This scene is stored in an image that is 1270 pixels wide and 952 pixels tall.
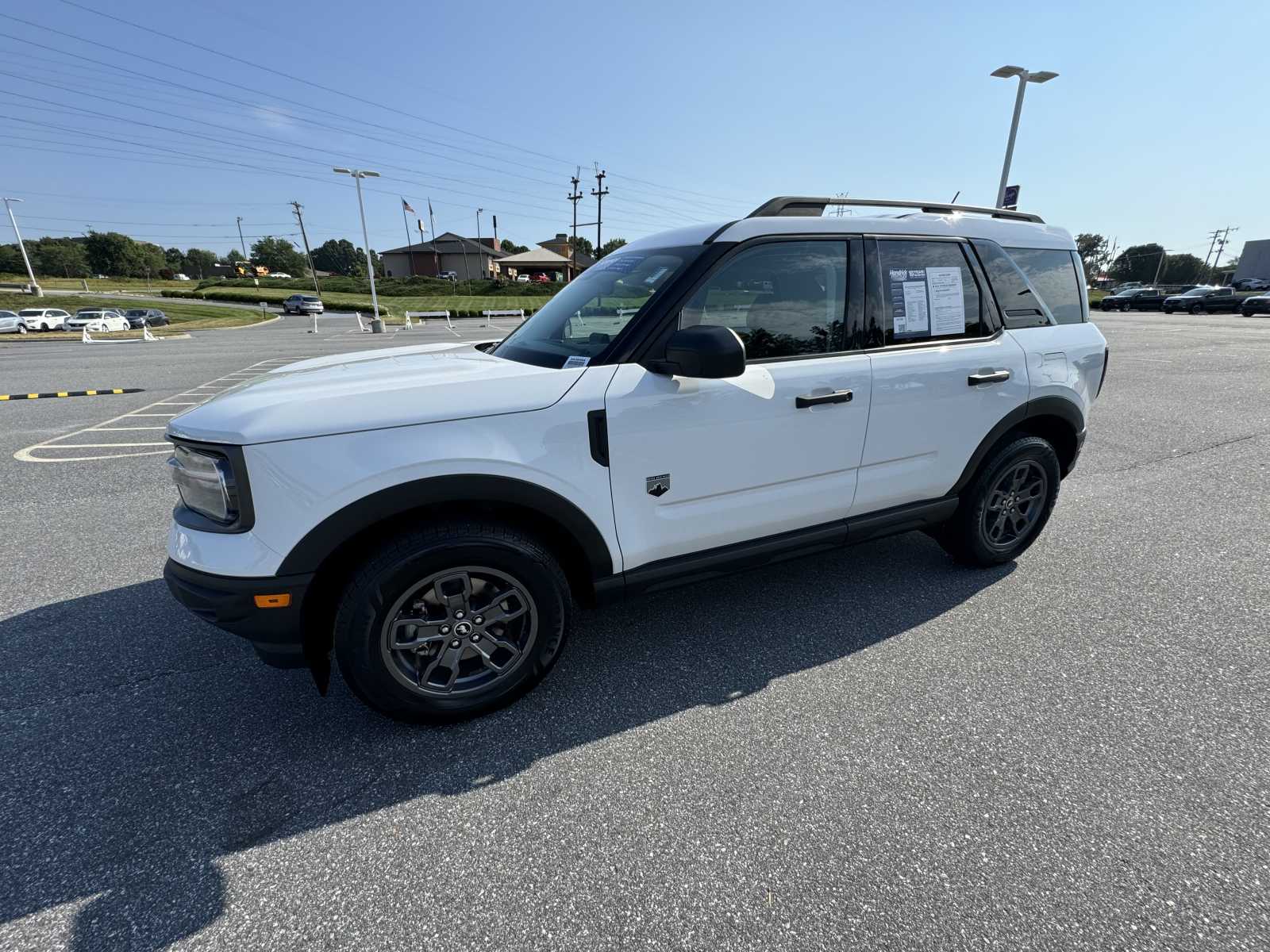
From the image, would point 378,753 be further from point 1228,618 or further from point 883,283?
point 1228,618

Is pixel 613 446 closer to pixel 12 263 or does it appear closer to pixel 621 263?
pixel 621 263

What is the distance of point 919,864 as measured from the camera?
1760 millimetres

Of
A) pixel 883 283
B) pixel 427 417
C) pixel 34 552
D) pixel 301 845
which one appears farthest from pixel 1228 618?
pixel 34 552

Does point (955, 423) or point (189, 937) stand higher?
point (955, 423)

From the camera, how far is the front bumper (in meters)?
1.97

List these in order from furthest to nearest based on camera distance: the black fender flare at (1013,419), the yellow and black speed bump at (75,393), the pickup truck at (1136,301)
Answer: the pickup truck at (1136,301) → the yellow and black speed bump at (75,393) → the black fender flare at (1013,419)

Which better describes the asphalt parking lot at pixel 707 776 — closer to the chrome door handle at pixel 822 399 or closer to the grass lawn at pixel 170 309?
the chrome door handle at pixel 822 399

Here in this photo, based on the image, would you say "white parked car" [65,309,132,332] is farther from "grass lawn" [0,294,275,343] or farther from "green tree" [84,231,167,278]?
"green tree" [84,231,167,278]

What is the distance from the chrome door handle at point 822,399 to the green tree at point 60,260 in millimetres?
123948

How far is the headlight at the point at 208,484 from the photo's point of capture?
196 cm

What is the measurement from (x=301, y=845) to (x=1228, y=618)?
415cm

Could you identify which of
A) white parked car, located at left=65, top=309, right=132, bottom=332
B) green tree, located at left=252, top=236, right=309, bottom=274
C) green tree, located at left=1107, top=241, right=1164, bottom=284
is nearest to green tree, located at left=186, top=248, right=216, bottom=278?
green tree, located at left=252, top=236, right=309, bottom=274

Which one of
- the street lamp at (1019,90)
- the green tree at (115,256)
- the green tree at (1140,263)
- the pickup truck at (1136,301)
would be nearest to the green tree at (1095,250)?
the green tree at (1140,263)

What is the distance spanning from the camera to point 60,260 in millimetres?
91125
